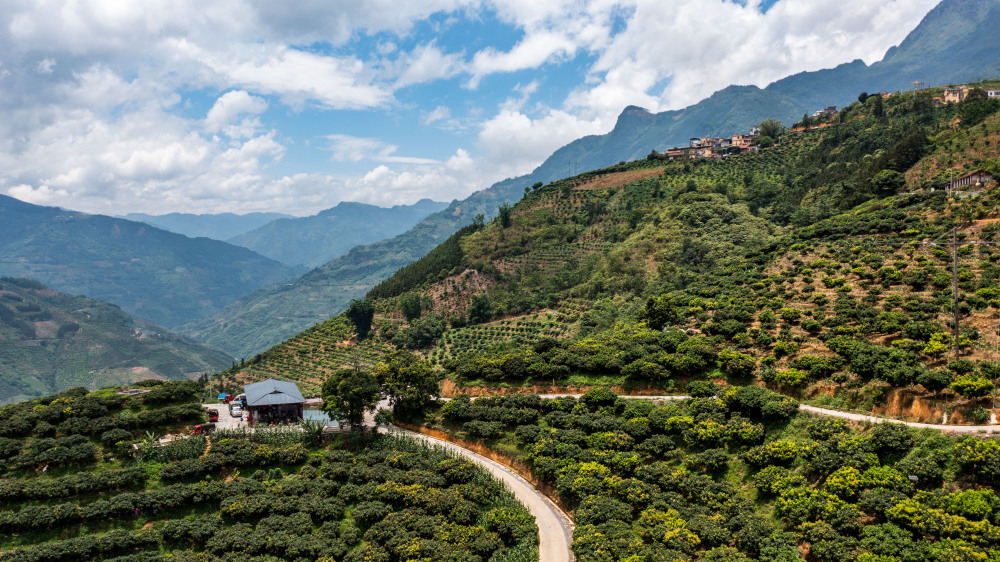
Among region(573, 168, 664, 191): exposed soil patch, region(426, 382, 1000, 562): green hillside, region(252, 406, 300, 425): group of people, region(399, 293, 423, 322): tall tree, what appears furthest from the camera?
region(573, 168, 664, 191): exposed soil patch

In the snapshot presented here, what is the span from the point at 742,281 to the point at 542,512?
98.9 ft

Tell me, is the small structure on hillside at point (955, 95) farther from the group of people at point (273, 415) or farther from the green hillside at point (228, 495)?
the group of people at point (273, 415)

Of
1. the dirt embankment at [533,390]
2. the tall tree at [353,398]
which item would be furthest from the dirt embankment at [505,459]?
the dirt embankment at [533,390]

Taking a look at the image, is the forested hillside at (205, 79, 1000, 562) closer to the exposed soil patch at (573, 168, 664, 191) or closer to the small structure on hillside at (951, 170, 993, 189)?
the small structure on hillside at (951, 170, 993, 189)

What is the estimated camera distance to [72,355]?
16550 cm

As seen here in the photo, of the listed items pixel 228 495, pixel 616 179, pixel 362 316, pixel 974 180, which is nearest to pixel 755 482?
pixel 228 495

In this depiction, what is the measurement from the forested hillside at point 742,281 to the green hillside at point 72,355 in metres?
113

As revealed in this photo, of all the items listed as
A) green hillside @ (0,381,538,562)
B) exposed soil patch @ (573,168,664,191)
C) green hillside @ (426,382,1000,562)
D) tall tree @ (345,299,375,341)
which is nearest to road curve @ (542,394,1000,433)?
green hillside @ (426,382,1000,562)

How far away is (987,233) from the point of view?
37188 mm

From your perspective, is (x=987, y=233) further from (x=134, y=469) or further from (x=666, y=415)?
(x=134, y=469)

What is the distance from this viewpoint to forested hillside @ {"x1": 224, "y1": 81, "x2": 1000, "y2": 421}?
2866 centimetres

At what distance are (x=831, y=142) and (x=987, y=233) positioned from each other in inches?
2124

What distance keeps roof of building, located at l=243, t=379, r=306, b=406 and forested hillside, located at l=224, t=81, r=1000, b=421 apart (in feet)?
36.2

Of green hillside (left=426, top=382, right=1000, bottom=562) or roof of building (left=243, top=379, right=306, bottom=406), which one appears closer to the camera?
green hillside (left=426, top=382, right=1000, bottom=562)
